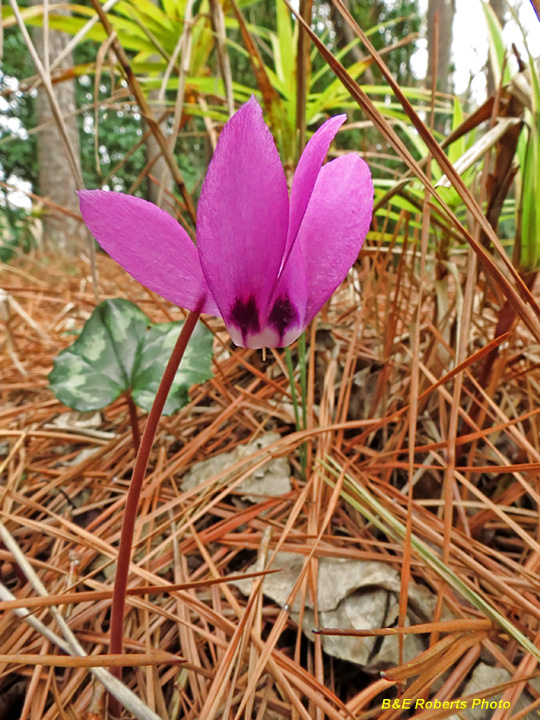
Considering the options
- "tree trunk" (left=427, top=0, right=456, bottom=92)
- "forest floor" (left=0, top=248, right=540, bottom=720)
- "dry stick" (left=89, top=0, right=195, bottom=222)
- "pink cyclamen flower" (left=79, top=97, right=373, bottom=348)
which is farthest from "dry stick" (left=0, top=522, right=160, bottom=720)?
"tree trunk" (left=427, top=0, right=456, bottom=92)

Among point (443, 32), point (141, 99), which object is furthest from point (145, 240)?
point (443, 32)

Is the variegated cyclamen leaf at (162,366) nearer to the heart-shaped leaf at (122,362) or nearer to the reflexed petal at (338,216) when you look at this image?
the heart-shaped leaf at (122,362)

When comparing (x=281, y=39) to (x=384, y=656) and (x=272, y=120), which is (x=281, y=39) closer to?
(x=272, y=120)

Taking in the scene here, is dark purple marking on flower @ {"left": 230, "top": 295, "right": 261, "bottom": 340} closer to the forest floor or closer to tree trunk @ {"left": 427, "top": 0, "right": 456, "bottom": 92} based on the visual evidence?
the forest floor

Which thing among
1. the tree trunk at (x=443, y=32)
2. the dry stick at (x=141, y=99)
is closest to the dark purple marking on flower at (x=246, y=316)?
the dry stick at (x=141, y=99)

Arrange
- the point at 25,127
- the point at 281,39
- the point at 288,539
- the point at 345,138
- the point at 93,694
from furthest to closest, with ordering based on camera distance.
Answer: the point at 25,127 → the point at 345,138 → the point at 281,39 → the point at 288,539 → the point at 93,694

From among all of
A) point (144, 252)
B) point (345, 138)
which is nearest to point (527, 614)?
point (144, 252)
